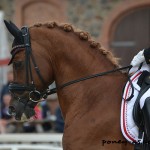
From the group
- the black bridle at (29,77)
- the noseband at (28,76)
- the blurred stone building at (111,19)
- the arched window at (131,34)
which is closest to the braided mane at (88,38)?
the black bridle at (29,77)

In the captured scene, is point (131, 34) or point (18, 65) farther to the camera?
point (131, 34)

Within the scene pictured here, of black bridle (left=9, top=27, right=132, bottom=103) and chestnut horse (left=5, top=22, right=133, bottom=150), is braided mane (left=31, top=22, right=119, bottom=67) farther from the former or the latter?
black bridle (left=9, top=27, right=132, bottom=103)

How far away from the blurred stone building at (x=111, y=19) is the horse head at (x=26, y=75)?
29.3ft

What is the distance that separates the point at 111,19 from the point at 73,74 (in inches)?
359

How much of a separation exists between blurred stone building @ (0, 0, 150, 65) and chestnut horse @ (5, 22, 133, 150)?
8.91m

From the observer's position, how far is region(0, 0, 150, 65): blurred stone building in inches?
544

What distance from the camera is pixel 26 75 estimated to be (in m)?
4.84

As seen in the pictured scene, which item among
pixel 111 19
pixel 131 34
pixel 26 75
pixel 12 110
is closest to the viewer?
pixel 26 75

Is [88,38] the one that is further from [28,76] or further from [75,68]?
[28,76]

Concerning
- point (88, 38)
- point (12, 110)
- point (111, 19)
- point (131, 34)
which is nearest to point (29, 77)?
point (12, 110)

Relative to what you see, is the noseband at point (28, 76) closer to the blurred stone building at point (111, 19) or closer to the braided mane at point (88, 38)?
the braided mane at point (88, 38)

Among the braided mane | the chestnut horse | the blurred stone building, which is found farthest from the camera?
the blurred stone building

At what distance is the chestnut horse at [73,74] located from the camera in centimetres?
466

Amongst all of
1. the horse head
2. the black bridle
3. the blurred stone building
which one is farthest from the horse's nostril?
the blurred stone building
